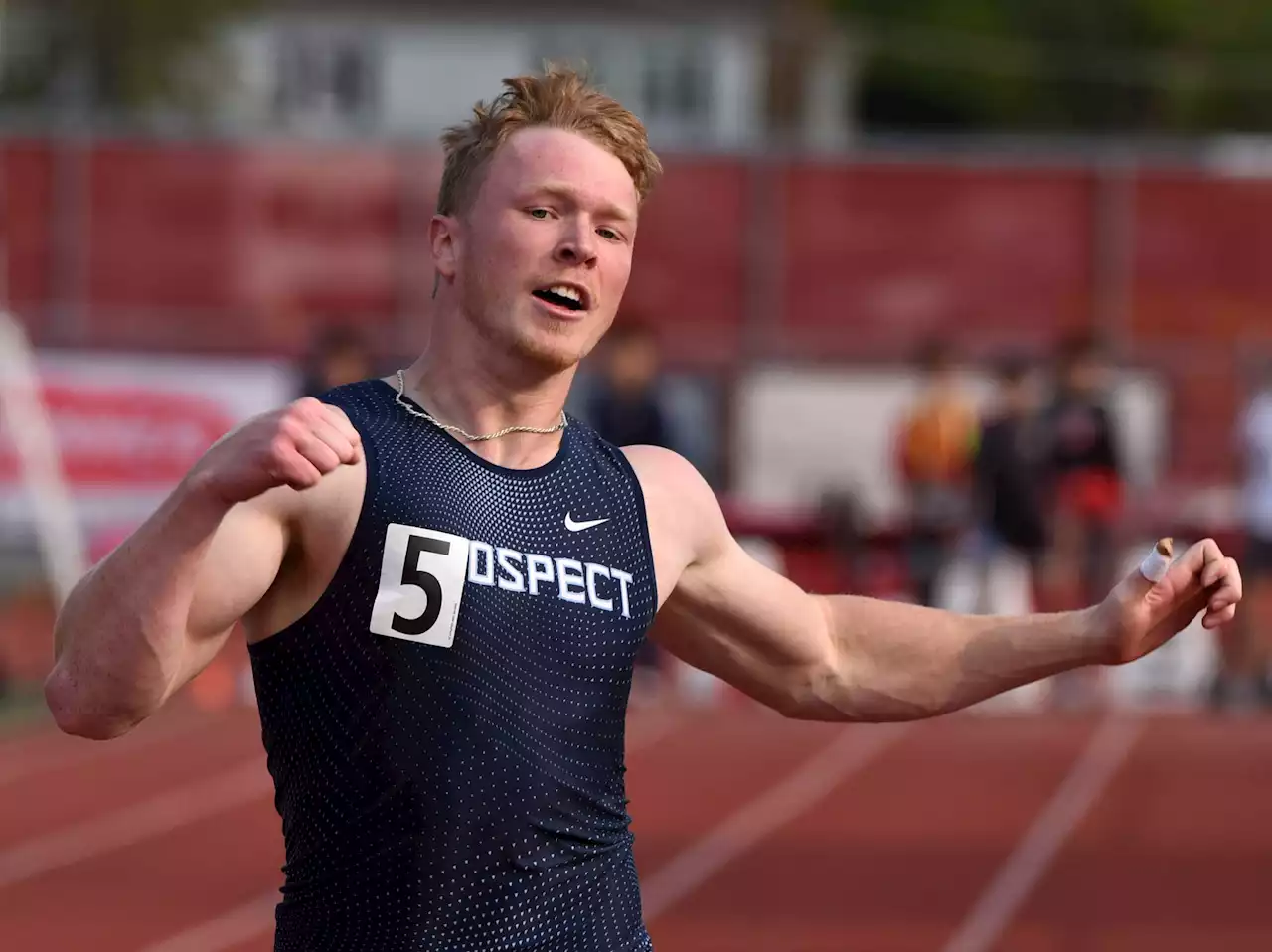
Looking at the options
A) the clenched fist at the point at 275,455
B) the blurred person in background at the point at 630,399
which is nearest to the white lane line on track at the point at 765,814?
the blurred person in background at the point at 630,399

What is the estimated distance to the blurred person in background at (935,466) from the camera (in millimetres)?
14930

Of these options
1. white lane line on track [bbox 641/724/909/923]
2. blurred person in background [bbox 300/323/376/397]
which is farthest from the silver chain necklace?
blurred person in background [bbox 300/323/376/397]

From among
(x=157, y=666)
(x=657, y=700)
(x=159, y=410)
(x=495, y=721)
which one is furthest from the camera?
(x=159, y=410)

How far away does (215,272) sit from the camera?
24312 mm

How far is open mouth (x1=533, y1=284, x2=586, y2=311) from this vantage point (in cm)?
310

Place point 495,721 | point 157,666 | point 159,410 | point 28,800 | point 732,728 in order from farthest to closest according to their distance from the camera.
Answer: point 159,410
point 732,728
point 28,800
point 495,721
point 157,666

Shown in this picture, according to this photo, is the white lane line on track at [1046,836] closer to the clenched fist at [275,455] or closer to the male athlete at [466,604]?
the male athlete at [466,604]

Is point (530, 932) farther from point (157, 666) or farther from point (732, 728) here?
point (732, 728)

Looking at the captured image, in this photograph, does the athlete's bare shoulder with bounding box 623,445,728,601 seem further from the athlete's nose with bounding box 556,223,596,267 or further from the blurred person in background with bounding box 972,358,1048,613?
the blurred person in background with bounding box 972,358,1048,613

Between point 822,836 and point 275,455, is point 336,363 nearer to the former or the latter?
point 822,836

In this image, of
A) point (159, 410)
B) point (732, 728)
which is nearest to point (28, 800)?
point (732, 728)

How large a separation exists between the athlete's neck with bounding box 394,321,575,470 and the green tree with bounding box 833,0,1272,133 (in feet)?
168

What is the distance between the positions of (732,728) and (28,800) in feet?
13.8

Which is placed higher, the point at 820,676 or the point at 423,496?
the point at 423,496
